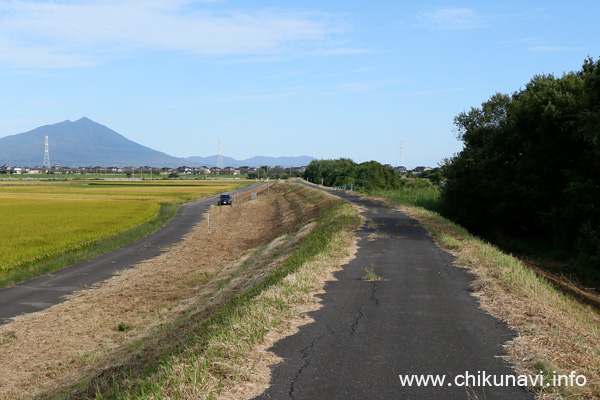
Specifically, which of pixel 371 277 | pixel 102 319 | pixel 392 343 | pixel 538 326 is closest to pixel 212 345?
pixel 392 343

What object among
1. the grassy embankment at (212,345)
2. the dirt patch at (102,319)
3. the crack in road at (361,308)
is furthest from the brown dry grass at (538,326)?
the dirt patch at (102,319)

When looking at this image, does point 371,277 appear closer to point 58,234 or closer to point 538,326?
point 538,326

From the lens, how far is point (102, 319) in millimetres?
16344

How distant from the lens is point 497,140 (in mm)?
37875

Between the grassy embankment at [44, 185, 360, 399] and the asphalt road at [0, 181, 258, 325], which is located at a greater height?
the grassy embankment at [44, 185, 360, 399]

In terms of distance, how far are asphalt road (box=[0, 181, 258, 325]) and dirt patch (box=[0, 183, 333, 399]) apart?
0.82 metres

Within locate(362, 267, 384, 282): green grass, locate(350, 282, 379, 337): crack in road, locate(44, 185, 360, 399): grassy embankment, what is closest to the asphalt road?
locate(44, 185, 360, 399): grassy embankment

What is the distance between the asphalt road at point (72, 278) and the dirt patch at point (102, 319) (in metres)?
0.82

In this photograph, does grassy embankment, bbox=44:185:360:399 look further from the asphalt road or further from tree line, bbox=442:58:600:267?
tree line, bbox=442:58:600:267

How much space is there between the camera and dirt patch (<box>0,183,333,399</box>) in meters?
12.0

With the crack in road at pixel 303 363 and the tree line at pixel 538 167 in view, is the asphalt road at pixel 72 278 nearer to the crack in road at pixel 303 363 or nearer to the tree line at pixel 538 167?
the crack in road at pixel 303 363

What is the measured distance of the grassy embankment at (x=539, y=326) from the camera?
6.62 metres

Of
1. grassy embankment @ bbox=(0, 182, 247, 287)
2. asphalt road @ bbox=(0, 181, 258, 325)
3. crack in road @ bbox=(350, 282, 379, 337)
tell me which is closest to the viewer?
crack in road @ bbox=(350, 282, 379, 337)

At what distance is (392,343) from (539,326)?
2.81 m
